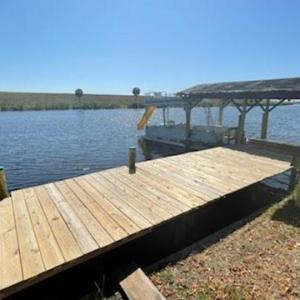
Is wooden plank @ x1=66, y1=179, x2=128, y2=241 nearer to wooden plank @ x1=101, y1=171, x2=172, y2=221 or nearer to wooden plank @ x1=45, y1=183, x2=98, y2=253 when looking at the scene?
wooden plank @ x1=45, y1=183, x2=98, y2=253

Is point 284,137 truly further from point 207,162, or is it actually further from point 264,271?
point 264,271

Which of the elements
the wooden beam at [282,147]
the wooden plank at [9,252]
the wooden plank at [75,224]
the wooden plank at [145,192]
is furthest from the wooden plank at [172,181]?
the wooden beam at [282,147]

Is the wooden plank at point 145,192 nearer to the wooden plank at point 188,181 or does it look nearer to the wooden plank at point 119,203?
the wooden plank at point 119,203

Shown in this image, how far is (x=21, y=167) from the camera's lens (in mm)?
13195

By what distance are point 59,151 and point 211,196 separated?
1334cm

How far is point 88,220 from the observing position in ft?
14.5

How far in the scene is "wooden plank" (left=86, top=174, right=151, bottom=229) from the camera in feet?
14.4

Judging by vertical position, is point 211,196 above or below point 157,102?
below

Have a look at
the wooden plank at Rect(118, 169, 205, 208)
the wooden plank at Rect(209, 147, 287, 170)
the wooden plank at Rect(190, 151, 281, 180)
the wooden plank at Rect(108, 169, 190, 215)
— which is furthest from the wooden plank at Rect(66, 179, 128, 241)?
the wooden plank at Rect(209, 147, 287, 170)

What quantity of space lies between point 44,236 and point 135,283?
1546 millimetres

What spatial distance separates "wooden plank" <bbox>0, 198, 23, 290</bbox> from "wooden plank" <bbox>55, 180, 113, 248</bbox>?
3.35 ft

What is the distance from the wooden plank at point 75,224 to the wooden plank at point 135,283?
52 cm

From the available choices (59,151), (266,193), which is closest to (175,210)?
(266,193)

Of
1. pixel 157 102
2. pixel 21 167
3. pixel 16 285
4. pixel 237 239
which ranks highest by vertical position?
pixel 157 102
